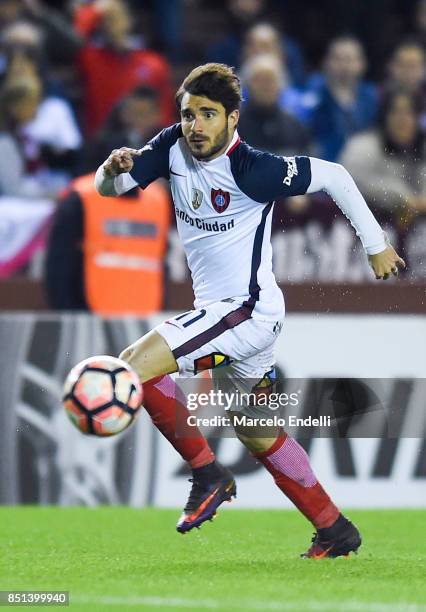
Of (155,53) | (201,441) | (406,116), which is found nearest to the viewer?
(201,441)

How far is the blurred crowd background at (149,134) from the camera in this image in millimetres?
10906

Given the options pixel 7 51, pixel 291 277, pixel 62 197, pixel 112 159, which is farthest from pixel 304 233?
pixel 112 159

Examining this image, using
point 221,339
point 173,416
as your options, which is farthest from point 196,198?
point 173,416

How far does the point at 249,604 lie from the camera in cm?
574

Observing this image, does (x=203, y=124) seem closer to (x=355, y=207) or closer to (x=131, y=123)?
(x=355, y=207)

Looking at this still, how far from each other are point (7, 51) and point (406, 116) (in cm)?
329

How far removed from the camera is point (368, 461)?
1018cm

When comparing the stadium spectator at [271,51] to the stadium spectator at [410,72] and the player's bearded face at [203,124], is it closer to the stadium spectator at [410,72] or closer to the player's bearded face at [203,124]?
the stadium spectator at [410,72]

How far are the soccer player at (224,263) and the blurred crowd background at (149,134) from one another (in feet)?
11.1

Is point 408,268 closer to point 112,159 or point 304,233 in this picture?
point 304,233

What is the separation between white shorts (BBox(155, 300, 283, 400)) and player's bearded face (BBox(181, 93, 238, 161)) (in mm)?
726

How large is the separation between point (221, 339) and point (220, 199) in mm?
642

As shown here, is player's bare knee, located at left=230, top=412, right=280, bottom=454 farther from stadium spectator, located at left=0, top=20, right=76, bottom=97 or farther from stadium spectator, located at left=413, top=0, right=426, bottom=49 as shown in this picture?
stadium spectator, located at left=413, top=0, right=426, bottom=49

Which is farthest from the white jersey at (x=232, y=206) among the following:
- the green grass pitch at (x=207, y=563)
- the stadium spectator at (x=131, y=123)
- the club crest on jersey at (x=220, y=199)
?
the stadium spectator at (x=131, y=123)
